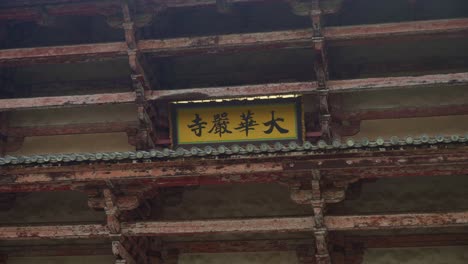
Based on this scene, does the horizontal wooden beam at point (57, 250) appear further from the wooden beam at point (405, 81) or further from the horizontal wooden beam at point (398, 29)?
the horizontal wooden beam at point (398, 29)

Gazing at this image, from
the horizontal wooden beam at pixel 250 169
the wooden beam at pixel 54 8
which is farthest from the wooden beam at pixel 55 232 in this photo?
the wooden beam at pixel 54 8

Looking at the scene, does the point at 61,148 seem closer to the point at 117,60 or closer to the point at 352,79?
the point at 117,60

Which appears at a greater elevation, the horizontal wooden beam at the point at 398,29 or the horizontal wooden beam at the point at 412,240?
the horizontal wooden beam at the point at 398,29

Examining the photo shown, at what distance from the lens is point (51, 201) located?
1199 cm

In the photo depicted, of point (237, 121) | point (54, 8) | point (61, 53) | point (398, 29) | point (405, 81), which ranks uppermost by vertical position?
point (54, 8)

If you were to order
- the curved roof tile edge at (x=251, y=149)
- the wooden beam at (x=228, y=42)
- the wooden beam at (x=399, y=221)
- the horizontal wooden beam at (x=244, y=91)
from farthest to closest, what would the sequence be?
the wooden beam at (x=228, y=42)
the horizontal wooden beam at (x=244, y=91)
the wooden beam at (x=399, y=221)
the curved roof tile edge at (x=251, y=149)

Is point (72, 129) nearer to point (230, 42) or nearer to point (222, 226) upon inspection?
point (230, 42)

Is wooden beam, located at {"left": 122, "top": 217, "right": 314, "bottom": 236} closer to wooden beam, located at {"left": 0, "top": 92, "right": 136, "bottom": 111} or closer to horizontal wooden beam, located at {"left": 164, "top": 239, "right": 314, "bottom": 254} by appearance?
horizontal wooden beam, located at {"left": 164, "top": 239, "right": 314, "bottom": 254}

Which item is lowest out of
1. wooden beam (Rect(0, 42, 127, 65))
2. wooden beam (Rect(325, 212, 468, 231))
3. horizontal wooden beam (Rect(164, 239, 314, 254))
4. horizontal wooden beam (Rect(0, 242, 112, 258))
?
wooden beam (Rect(325, 212, 468, 231))

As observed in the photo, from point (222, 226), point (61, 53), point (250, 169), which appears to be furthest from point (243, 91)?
point (61, 53)

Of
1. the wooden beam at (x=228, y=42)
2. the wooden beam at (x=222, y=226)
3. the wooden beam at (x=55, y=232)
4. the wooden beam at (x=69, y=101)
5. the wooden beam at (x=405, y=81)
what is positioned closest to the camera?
the wooden beam at (x=222, y=226)

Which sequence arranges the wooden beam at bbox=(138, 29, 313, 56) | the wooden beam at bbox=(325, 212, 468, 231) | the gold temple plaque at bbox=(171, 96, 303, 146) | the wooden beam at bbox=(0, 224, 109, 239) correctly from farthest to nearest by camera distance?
the gold temple plaque at bbox=(171, 96, 303, 146) → the wooden beam at bbox=(138, 29, 313, 56) → the wooden beam at bbox=(0, 224, 109, 239) → the wooden beam at bbox=(325, 212, 468, 231)

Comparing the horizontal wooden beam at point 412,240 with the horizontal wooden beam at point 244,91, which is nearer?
the horizontal wooden beam at point 412,240

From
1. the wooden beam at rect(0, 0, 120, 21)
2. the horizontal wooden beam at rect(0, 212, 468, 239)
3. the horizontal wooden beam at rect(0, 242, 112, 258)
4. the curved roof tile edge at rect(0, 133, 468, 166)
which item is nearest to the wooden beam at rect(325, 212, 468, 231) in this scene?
the horizontal wooden beam at rect(0, 212, 468, 239)
